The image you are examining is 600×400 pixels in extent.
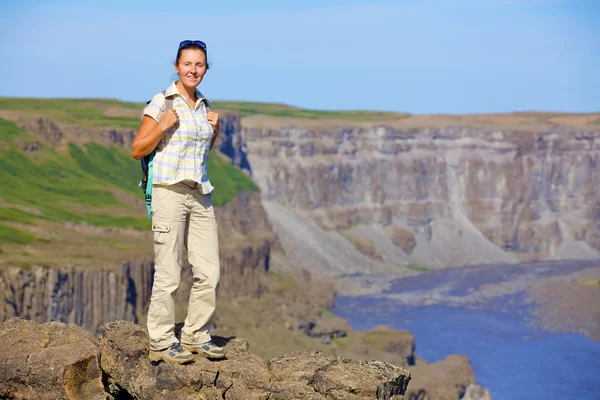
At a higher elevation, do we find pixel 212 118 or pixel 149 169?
pixel 212 118

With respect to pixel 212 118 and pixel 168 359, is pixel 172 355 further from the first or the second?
pixel 212 118

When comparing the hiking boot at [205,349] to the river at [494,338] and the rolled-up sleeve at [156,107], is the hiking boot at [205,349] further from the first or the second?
the river at [494,338]

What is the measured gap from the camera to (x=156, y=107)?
18.3 m

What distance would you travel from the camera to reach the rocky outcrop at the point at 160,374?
17859mm

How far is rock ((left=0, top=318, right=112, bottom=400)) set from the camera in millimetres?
18641

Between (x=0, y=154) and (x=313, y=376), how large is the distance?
130602 mm

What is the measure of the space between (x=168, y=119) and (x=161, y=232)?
181 cm

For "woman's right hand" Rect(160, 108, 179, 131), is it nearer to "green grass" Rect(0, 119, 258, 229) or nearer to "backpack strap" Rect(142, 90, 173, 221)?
"backpack strap" Rect(142, 90, 173, 221)

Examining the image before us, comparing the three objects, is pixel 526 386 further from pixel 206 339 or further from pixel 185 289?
pixel 206 339

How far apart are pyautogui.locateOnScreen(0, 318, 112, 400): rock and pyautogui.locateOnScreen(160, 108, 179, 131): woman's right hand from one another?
159 inches

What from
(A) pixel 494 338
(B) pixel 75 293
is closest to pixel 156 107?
(B) pixel 75 293

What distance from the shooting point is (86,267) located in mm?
96312

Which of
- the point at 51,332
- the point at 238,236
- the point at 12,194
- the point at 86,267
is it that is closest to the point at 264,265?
the point at 238,236

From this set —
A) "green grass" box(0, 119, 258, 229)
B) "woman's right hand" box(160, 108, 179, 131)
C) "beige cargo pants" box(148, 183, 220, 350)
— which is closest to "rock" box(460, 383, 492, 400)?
"green grass" box(0, 119, 258, 229)
